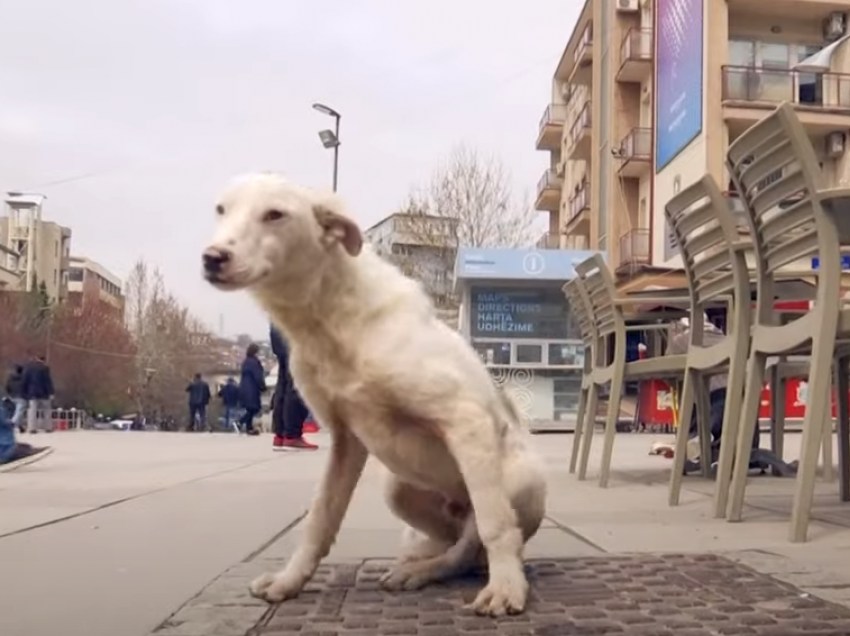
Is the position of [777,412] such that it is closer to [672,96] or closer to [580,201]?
[672,96]

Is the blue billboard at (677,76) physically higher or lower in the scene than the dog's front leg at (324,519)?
higher

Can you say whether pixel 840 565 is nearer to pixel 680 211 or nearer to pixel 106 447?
pixel 680 211

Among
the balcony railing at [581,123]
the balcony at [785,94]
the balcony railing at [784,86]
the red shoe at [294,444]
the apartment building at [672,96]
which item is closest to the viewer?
the red shoe at [294,444]

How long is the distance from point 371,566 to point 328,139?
14.7 m

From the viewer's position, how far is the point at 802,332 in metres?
3.72

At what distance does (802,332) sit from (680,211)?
136 cm

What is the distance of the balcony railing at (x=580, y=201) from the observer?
33000 mm

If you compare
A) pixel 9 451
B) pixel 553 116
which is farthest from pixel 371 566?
pixel 553 116

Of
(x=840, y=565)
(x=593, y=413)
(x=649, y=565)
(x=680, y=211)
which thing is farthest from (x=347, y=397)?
(x=593, y=413)

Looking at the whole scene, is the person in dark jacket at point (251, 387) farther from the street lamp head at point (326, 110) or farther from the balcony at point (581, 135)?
the balcony at point (581, 135)

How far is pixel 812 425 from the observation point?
12.0 ft

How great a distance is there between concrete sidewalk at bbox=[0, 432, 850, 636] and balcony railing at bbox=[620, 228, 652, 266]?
2151 centimetres

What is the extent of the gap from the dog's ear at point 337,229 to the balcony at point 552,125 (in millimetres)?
37637

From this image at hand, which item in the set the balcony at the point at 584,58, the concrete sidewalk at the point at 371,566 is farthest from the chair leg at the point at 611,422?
the balcony at the point at 584,58
